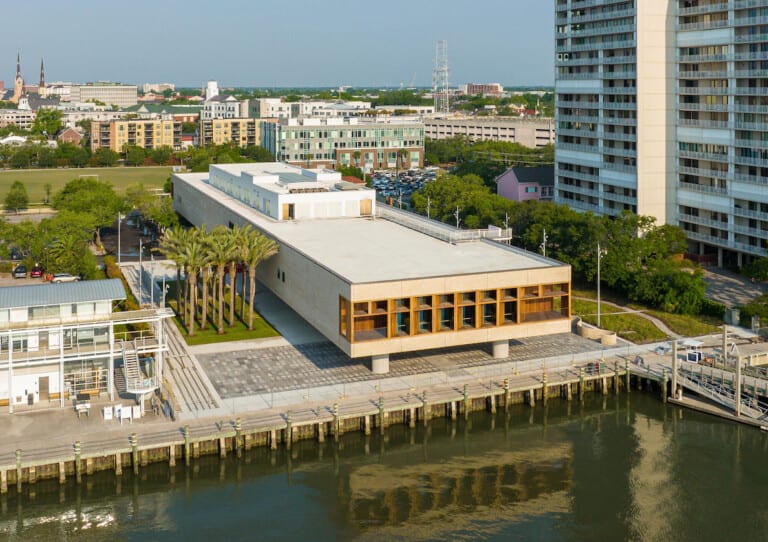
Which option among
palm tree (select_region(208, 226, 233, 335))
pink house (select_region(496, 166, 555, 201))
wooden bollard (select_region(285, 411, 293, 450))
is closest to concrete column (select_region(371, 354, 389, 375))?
wooden bollard (select_region(285, 411, 293, 450))

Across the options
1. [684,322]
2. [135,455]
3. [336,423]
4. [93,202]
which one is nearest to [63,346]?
[135,455]

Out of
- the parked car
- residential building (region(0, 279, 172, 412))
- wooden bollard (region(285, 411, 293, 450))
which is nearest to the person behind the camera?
wooden bollard (region(285, 411, 293, 450))

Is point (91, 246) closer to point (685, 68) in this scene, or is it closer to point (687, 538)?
point (685, 68)

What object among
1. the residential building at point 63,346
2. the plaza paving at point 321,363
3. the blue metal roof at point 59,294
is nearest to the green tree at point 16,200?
the plaza paving at point 321,363

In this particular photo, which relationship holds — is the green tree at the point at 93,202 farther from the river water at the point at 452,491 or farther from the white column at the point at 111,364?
the river water at the point at 452,491

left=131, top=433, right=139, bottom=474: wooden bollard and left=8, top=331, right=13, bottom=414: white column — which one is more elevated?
left=8, top=331, right=13, bottom=414: white column

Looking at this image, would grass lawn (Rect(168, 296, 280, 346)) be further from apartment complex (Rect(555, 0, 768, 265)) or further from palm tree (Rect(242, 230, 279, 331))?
apartment complex (Rect(555, 0, 768, 265))

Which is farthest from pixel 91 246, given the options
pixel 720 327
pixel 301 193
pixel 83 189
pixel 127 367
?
pixel 720 327
